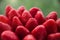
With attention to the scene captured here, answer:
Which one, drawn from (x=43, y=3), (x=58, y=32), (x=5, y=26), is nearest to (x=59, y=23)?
(x=58, y=32)

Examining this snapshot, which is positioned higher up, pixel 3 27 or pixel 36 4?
pixel 36 4

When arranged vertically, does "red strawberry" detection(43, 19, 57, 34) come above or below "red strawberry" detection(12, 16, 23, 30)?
below

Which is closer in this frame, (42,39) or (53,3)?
(42,39)

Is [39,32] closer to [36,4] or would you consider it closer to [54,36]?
[54,36]

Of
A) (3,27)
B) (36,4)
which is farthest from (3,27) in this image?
(36,4)

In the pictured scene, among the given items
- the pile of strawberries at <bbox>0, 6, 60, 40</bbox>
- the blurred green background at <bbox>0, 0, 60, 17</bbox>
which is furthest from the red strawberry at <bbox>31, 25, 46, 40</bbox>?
the blurred green background at <bbox>0, 0, 60, 17</bbox>

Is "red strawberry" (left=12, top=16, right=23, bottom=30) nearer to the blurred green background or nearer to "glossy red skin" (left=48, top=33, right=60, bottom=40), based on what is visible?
"glossy red skin" (left=48, top=33, right=60, bottom=40)

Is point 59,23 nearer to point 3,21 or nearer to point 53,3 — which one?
point 3,21

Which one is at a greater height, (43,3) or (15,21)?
(43,3)

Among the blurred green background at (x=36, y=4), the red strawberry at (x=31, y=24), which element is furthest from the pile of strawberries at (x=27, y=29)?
the blurred green background at (x=36, y=4)
